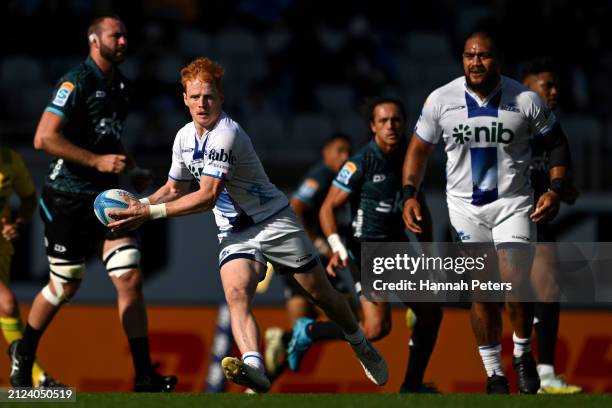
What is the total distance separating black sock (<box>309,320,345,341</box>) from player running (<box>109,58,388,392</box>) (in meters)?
1.85

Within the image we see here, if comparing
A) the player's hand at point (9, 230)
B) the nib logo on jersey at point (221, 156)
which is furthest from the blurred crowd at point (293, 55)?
the nib logo on jersey at point (221, 156)

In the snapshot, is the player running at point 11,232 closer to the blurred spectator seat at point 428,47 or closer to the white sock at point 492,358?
the white sock at point 492,358

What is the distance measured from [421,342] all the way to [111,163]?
269 cm

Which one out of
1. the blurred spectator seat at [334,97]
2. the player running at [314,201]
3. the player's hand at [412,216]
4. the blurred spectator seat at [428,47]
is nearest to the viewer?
the player's hand at [412,216]

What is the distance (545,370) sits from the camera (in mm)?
9695

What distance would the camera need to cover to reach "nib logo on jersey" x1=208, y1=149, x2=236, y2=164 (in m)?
7.98

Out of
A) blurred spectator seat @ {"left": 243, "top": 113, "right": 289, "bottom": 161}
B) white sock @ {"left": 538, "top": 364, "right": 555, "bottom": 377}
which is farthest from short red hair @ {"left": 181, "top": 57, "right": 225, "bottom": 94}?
blurred spectator seat @ {"left": 243, "top": 113, "right": 289, "bottom": 161}

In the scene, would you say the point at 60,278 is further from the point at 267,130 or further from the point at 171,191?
the point at 267,130

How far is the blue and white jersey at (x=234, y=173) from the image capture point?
8062 millimetres

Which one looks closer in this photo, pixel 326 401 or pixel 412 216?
pixel 326 401

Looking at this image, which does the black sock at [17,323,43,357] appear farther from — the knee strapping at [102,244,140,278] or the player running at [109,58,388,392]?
the player running at [109,58,388,392]

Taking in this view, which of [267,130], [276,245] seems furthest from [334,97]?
[276,245]

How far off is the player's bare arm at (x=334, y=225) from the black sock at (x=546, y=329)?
1.49m

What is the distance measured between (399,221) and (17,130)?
605 centimetres
